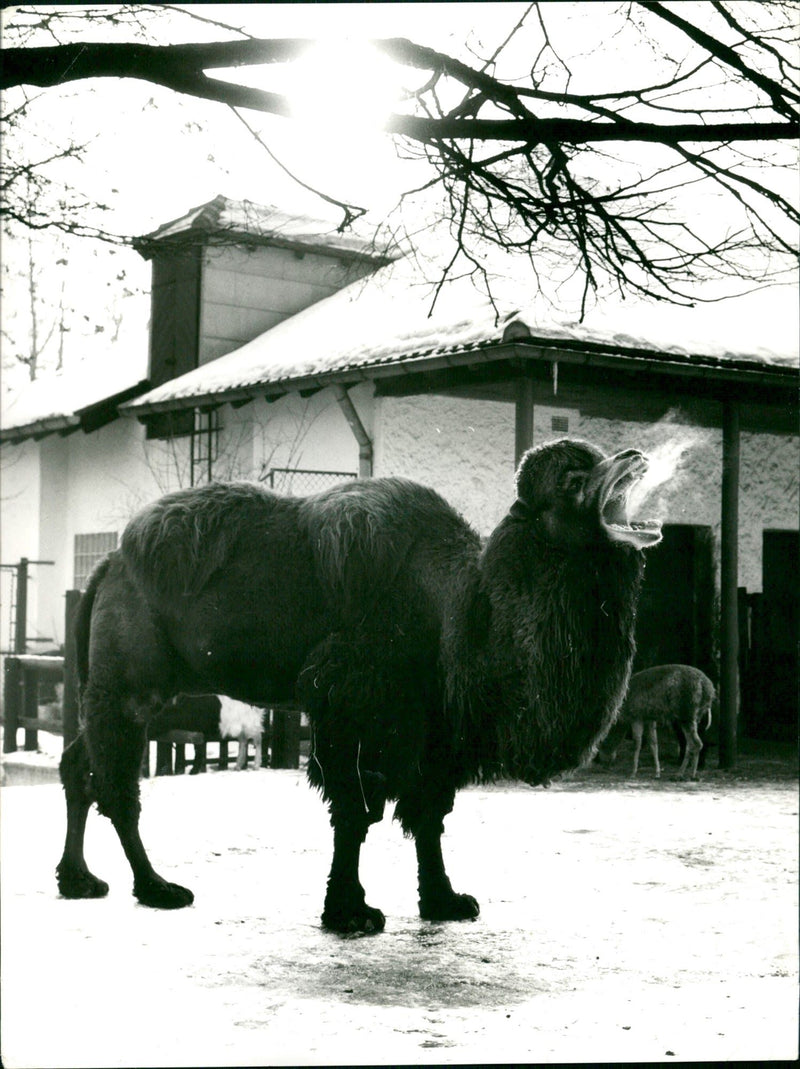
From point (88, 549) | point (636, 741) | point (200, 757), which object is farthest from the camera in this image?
point (636, 741)

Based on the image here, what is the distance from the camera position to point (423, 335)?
13.8ft

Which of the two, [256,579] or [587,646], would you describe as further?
[256,579]

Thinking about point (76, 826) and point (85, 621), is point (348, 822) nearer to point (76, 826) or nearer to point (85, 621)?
point (76, 826)

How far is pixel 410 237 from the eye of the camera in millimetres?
3887

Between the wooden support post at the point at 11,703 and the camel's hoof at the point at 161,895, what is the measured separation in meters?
1.79

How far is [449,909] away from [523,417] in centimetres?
189

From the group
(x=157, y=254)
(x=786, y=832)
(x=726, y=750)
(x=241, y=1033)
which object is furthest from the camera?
(x=726, y=750)

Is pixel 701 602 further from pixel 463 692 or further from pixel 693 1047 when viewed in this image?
pixel 693 1047

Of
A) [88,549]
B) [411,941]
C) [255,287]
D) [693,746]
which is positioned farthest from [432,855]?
[693,746]

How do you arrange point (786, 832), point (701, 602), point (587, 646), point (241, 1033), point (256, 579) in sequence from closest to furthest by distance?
point (241, 1033)
point (587, 646)
point (256, 579)
point (786, 832)
point (701, 602)

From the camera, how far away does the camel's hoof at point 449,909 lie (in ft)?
12.1

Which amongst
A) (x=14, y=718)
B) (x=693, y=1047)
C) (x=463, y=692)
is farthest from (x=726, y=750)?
(x=14, y=718)

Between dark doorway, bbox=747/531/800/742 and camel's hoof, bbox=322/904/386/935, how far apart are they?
1.65 m

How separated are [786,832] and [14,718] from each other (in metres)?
3.00
